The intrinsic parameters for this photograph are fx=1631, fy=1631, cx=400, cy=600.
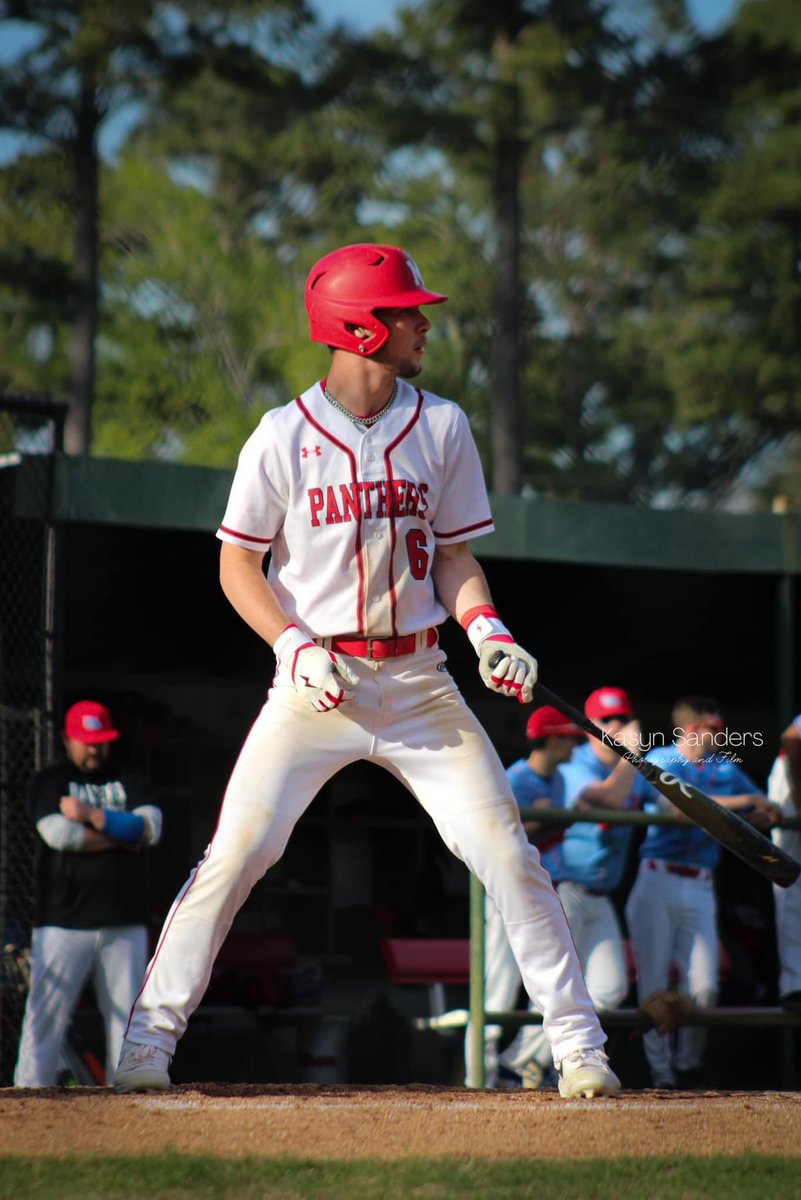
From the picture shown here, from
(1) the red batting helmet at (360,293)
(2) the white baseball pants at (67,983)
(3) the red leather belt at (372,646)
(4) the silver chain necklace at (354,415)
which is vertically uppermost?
(1) the red batting helmet at (360,293)

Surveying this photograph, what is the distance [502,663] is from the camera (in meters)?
3.91

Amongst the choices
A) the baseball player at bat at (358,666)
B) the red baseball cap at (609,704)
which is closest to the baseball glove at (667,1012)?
the red baseball cap at (609,704)

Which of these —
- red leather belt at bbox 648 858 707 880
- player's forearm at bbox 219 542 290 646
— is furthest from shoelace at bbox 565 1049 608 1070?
red leather belt at bbox 648 858 707 880

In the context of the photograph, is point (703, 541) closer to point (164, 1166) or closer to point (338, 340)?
point (338, 340)

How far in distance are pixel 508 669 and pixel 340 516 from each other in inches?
21.4

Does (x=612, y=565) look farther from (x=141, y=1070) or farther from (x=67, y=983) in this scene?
(x=141, y=1070)

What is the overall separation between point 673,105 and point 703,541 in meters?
12.2

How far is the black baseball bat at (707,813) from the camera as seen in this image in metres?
4.17

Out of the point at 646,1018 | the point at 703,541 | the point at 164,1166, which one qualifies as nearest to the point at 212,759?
the point at 703,541

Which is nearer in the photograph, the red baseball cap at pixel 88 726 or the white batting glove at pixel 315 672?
the white batting glove at pixel 315 672

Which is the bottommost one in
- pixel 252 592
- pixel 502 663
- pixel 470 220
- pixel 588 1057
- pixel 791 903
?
pixel 588 1057

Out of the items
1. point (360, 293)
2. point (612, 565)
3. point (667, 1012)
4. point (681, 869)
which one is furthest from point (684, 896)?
point (360, 293)

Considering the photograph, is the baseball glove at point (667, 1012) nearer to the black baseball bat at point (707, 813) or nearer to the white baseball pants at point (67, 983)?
the black baseball bat at point (707, 813)

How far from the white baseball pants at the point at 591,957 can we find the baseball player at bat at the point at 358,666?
3.17 meters
